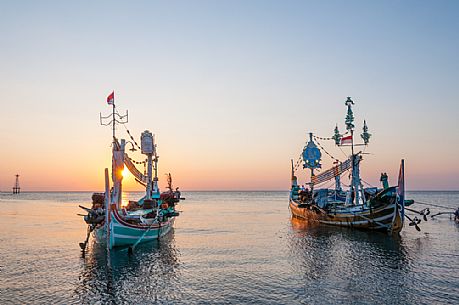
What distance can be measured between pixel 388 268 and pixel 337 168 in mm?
28535

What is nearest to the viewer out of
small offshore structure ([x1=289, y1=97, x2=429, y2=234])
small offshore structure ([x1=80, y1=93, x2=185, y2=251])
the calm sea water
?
the calm sea water

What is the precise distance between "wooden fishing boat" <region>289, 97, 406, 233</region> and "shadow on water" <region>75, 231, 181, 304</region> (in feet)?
72.9

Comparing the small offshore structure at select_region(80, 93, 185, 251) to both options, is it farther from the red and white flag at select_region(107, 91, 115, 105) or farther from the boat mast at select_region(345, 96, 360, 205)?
the boat mast at select_region(345, 96, 360, 205)

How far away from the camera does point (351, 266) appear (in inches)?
1026

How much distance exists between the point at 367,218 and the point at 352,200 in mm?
7204

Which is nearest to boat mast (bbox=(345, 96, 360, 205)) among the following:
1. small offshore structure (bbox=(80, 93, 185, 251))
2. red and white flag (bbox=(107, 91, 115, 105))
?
small offshore structure (bbox=(80, 93, 185, 251))

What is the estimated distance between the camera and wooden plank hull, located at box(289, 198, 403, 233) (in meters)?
41.2

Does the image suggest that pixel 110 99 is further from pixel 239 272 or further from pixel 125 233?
pixel 239 272

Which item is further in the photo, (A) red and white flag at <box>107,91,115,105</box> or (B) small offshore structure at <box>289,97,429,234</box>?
(B) small offshore structure at <box>289,97,429,234</box>

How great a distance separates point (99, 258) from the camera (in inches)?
1150

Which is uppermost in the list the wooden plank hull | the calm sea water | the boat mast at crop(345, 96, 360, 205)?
the boat mast at crop(345, 96, 360, 205)

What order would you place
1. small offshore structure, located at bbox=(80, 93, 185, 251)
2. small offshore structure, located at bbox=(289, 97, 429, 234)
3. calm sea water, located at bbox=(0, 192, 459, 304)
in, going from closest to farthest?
calm sea water, located at bbox=(0, 192, 459, 304)
small offshore structure, located at bbox=(80, 93, 185, 251)
small offshore structure, located at bbox=(289, 97, 429, 234)

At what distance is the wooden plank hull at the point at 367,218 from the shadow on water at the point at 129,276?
22197 millimetres

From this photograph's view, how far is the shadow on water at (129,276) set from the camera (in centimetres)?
1939
